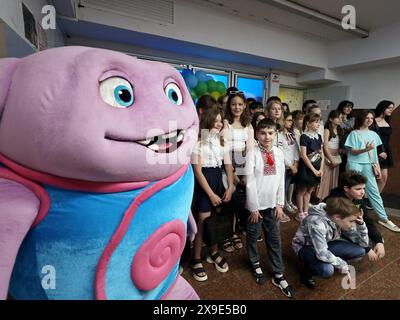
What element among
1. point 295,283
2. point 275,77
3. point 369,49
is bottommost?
point 295,283

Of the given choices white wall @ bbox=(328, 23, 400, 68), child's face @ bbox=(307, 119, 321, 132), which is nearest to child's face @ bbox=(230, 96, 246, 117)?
child's face @ bbox=(307, 119, 321, 132)

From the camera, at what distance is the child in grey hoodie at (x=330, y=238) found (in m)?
1.43

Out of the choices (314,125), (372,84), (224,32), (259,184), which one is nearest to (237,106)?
(259,184)

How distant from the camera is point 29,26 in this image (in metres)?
1.42

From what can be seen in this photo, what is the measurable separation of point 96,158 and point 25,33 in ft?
4.32

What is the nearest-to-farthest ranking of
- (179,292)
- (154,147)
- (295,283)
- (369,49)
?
(154,147)
(179,292)
(295,283)
(369,49)

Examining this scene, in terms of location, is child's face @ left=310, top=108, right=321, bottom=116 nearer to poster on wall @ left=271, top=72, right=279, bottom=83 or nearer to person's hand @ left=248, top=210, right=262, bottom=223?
person's hand @ left=248, top=210, right=262, bottom=223

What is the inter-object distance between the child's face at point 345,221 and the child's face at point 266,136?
0.62m

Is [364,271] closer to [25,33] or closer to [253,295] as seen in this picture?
[253,295]

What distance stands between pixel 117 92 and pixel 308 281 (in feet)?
5.25

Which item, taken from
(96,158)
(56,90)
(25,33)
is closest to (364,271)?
(96,158)

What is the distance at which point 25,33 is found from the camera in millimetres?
1328

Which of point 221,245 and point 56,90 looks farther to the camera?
point 221,245

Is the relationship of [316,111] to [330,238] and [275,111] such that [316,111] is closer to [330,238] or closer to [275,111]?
[275,111]
